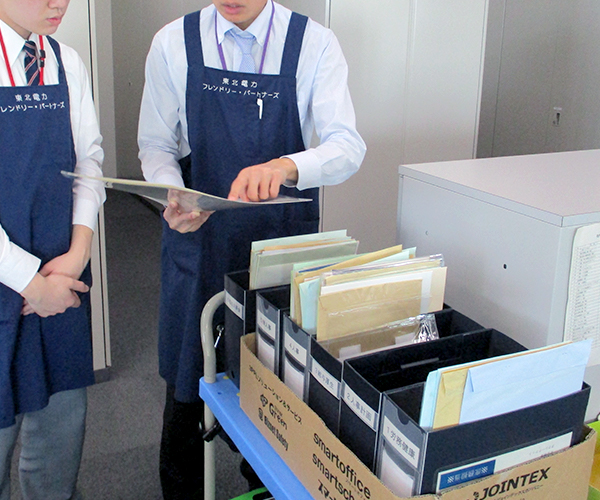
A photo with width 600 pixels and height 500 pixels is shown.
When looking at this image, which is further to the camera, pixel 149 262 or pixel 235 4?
pixel 149 262

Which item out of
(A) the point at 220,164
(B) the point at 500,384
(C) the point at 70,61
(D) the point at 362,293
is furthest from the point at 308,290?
(C) the point at 70,61

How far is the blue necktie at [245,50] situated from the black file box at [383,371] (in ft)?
2.86

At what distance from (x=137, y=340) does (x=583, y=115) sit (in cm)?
288

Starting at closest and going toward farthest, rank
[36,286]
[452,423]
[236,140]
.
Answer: [452,423], [36,286], [236,140]

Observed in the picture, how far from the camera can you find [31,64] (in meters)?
1.34

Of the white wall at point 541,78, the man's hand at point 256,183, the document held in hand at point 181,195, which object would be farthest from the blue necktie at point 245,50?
the white wall at point 541,78

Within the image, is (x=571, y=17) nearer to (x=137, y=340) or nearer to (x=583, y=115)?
(x=583, y=115)

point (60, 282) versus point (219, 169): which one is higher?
point (219, 169)

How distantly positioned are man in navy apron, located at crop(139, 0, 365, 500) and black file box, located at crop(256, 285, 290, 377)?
1.39ft

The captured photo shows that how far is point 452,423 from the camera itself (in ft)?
2.34

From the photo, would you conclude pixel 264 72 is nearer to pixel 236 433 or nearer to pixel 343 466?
pixel 236 433

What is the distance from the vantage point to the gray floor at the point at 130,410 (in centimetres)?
202

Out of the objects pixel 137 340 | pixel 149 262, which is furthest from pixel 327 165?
pixel 149 262

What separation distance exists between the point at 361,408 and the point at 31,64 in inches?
41.2
